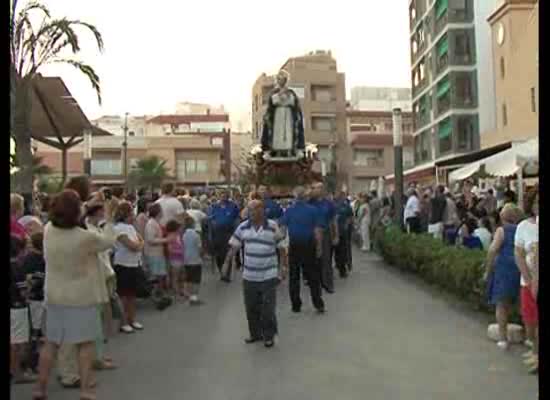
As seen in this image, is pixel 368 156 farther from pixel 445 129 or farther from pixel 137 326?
pixel 137 326

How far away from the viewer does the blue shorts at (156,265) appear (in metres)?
12.1

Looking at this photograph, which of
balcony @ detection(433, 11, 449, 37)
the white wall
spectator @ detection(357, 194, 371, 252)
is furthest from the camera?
balcony @ detection(433, 11, 449, 37)

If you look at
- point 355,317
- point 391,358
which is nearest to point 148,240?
point 355,317

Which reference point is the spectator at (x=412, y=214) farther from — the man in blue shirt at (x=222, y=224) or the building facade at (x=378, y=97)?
the building facade at (x=378, y=97)

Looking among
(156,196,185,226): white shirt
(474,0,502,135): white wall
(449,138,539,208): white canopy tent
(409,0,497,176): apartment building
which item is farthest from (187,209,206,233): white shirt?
(474,0,502,135): white wall

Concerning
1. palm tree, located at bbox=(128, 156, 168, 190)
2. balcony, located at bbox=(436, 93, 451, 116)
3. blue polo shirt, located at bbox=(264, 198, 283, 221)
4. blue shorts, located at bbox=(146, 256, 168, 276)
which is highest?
balcony, located at bbox=(436, 93, 451, 116)

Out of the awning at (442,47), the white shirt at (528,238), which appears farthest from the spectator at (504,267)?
the awning at (442,47)

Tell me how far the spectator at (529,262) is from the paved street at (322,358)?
0.54 metres

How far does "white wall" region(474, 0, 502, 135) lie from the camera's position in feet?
182

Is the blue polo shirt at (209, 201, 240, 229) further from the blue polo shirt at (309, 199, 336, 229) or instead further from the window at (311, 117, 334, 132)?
the window at (311, 117, 334, 132)

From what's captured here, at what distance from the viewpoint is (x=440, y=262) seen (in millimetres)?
13039

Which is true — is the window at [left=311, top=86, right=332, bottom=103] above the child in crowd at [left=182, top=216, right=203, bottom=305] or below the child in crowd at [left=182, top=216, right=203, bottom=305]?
above

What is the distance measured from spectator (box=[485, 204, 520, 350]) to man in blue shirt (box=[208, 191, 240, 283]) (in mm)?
7637

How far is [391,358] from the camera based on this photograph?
845cm
